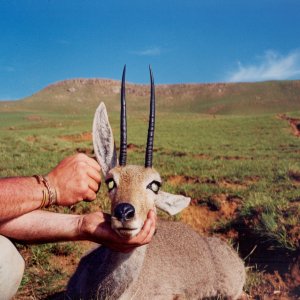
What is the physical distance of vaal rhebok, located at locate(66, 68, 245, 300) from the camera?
4.46 metres

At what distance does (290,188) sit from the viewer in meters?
12.1

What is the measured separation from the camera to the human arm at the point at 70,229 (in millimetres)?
4091

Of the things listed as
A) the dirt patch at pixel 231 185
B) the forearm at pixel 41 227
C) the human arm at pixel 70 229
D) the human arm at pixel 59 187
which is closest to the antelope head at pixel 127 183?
the human arm at pixel 70 229

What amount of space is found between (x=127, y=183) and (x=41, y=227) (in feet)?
3.43

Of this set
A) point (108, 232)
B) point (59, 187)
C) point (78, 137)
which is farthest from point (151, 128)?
point (78, 137)

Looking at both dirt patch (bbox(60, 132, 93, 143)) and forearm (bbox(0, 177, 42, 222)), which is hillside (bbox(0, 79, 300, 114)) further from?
forearm (bbox(0, 177, 42, 222))

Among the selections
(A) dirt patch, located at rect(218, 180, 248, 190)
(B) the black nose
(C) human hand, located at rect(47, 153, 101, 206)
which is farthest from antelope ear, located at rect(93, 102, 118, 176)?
(A) dirt patch, located at rect(218, 180, 248, 190)

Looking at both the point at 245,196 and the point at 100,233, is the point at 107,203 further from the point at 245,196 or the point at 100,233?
the point at 100,233

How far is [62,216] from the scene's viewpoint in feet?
15.1

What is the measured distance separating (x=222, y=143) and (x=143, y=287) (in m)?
25.2

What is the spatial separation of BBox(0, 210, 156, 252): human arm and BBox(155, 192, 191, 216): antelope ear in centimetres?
79

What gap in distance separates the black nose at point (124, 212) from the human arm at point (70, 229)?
246 mm

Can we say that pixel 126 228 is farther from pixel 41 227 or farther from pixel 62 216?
pixel 41 227

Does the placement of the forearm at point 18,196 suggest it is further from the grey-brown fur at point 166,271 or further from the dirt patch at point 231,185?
the dirt patch at point 231,185
